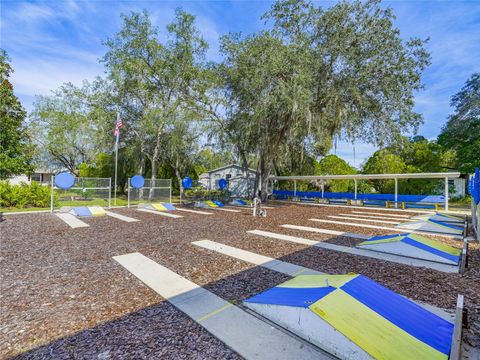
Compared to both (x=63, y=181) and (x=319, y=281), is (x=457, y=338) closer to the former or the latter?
(x=319, y=281)

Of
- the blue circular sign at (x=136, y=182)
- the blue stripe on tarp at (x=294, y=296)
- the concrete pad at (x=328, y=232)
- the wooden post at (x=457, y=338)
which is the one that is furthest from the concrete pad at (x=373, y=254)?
the blue circular sign at (x=136, y=182)

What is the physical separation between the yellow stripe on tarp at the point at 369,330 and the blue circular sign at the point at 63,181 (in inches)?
505

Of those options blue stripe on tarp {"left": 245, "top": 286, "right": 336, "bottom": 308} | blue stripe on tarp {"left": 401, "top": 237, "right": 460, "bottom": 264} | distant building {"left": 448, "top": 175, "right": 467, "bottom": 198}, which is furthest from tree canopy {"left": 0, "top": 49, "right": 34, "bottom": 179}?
distant building {"left": 448, "top": 175, "right": 467, "bottom": 198}

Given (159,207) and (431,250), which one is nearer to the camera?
(431,250)

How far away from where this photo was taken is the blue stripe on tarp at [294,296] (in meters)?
2.30

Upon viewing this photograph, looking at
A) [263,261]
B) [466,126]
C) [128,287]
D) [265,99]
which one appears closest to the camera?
[128,287]

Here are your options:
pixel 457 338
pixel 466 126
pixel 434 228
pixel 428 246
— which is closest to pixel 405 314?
pixel 457 338

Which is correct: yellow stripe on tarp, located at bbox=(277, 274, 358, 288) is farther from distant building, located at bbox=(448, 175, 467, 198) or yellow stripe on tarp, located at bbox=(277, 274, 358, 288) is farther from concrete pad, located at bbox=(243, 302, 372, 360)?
distant building, located at bbox=(448, 175, 467, 198)

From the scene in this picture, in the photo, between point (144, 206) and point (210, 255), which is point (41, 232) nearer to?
point (210, 255)

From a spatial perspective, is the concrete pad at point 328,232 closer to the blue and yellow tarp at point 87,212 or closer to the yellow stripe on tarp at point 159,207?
the yellow stripe on tarp at point 159,207

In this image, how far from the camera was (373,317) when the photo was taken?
7.11ft

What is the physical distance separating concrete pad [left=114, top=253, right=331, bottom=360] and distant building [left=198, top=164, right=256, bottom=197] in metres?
22.6

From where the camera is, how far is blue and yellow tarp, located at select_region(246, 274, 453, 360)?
1877mm

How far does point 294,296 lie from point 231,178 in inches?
956
